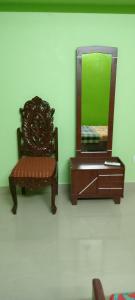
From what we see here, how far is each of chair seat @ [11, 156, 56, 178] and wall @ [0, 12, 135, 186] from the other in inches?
13.8

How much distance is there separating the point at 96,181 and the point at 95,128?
617mm

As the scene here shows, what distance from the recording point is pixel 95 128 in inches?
111

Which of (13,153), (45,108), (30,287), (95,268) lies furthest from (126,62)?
(30,287)

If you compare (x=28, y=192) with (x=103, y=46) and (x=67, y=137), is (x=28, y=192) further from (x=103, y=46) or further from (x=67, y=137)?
(x=103, y=46)

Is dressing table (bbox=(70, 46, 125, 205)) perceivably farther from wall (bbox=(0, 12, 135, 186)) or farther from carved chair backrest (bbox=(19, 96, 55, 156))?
carved chair backrest (bbox=(19, 96, 55, 156))

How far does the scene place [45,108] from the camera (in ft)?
9.02

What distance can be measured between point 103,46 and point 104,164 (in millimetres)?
1265

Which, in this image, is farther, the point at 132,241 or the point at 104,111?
the point at 104,111

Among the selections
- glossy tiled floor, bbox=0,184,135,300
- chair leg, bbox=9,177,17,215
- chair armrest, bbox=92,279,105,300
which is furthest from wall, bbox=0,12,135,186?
chair armrest, bbox=92,279,105,300

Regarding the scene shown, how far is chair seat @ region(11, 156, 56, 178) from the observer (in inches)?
94.7

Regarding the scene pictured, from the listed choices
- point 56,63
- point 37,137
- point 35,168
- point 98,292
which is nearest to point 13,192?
point 35,168

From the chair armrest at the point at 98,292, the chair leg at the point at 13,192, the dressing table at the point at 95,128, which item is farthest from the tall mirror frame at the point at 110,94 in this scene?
the chair armrest at the point at 98,292

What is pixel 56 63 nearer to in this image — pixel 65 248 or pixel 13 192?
pixel 13 192

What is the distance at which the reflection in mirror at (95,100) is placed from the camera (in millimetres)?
2639
